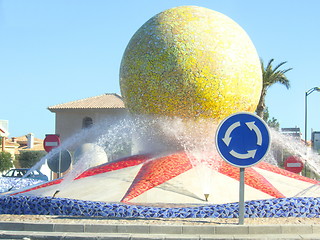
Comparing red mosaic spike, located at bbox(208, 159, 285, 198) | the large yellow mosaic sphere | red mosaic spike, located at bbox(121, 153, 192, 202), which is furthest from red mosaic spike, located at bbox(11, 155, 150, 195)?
red mosaic spike, located at bbox(208, 159, 285, 198)

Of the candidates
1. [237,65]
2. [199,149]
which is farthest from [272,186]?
[237,65]

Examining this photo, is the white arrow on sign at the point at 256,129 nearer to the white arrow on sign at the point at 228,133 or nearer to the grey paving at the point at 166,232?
the white arrow on sign at the point at 228,133

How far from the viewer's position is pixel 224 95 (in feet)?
40.3

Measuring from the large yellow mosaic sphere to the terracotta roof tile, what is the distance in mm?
34216

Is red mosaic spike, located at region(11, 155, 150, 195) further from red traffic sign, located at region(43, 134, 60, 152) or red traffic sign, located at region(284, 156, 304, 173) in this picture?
red traffic sign, located at region(284, 156, 304, 173)

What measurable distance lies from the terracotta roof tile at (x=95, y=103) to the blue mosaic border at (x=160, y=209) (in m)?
37.1

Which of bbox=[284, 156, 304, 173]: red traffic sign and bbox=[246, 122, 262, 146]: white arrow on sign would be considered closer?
bbox=[246, 122, 262, 146]: white arrow on sign

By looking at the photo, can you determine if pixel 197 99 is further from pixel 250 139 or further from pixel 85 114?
pixel 85 114

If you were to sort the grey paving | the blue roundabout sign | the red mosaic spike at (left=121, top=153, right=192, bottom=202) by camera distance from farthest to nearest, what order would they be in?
1. the red mosaic spike at (left=121, top=153, right=192, bottom=202)
2. the blue roundabout sign
3. the grey paving

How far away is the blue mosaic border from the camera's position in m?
9.05

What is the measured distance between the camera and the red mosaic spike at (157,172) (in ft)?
35.9

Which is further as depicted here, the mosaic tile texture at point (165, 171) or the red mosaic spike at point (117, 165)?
the red mosaic spike at point (117, 165)

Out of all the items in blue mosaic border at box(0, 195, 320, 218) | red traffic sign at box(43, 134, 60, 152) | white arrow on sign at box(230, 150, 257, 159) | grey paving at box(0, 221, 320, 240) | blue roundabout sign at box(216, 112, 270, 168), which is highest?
red traffic sign at box(43, 134, 60, 152)

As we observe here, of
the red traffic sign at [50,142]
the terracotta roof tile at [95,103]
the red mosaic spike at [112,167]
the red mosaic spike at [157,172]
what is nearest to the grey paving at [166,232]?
the red mosaic spike at [157,172]
